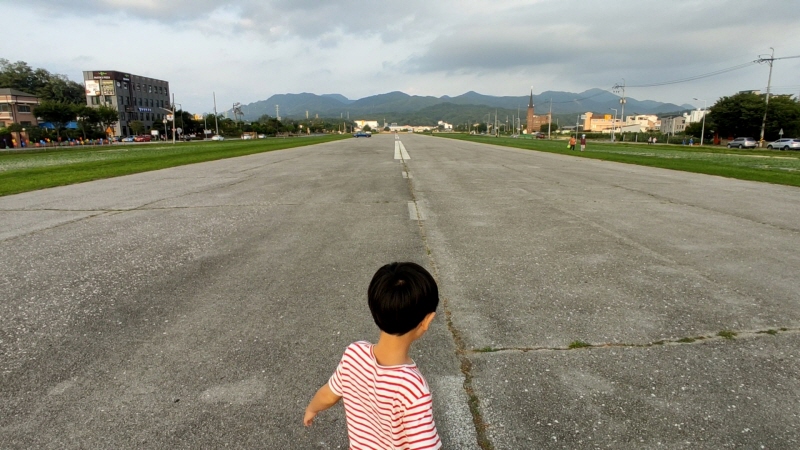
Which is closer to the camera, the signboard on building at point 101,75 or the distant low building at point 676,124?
the signboard on building at point 101,75

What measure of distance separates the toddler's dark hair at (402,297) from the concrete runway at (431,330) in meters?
1.24

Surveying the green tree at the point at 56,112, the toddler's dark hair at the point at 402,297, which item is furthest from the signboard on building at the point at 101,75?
the toddler's dark hair at the point at 402,297

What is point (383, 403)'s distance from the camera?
169 centimetres

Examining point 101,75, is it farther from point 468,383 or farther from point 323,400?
point 323,400

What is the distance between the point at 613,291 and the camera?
4734mm

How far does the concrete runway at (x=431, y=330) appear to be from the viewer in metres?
2.63

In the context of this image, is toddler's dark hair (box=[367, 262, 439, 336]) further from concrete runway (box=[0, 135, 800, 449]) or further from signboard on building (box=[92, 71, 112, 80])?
signboard on building (box=[92, 71, 112, 80])

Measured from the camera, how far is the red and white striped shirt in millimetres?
1631

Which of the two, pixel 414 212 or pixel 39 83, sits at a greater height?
pixel 39 83

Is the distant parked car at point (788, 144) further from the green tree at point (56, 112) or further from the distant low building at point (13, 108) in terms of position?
the distant low building at point (13, 108)

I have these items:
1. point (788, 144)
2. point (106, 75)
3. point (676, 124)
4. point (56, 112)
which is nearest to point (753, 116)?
point (788, 144)

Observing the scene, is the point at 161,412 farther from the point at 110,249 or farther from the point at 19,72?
the point at 19,72

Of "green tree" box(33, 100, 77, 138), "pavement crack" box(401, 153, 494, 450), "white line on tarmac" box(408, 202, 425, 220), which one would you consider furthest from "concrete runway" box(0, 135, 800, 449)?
"green tree" box(33, 100, 77, 138)

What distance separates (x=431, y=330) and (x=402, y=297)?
2348mm
